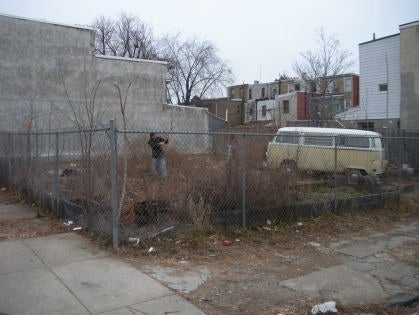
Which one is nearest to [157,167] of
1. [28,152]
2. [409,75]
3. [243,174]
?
[243,174]

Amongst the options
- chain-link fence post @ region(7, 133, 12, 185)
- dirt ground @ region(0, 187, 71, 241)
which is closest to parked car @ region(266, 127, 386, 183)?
dirt ground @ region(0, 187, 71, 241)

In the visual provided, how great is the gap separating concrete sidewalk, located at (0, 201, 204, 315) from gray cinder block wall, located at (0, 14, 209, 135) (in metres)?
12.6

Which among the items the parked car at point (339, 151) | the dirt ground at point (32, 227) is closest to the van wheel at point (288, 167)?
the parked car at point (339, 151)

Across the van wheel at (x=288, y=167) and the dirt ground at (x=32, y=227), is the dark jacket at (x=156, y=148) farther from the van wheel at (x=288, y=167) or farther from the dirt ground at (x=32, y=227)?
the van wheel at (x=288, y=167)

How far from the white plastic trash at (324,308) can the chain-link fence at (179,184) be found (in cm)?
308

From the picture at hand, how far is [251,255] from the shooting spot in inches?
262

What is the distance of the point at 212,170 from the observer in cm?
791

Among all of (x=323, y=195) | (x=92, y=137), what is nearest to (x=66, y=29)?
(x=92, y=137)

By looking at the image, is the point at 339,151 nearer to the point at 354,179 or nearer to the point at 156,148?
the point at 354,179

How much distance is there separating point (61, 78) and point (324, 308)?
786 inches

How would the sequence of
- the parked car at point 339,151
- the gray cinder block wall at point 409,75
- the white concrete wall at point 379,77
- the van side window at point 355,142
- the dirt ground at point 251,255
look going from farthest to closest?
1. the white concrete wall at point 379,77
2. the gray cinder block wall at point 409,75
3. the van side window at point 355,142
4. the parked car at point 339,151
5. the dirt ground at point 251,255

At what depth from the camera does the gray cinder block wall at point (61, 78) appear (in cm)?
2044

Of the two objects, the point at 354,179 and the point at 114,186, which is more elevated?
the point at 114,186

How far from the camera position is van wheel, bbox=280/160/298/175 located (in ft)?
29.3
